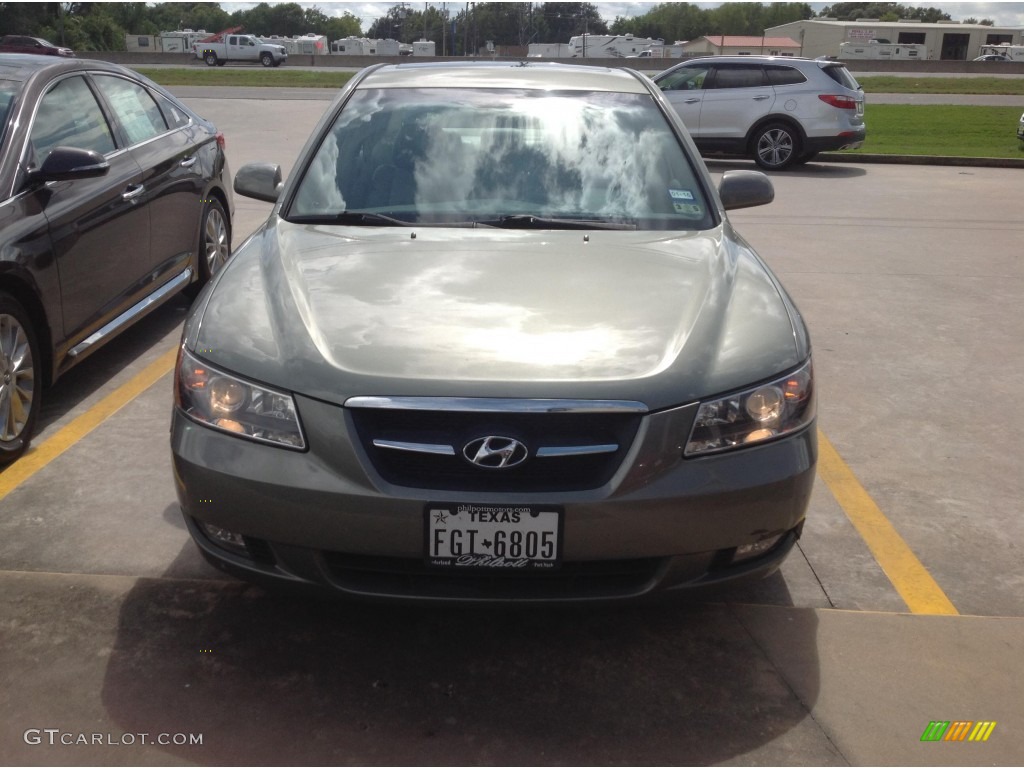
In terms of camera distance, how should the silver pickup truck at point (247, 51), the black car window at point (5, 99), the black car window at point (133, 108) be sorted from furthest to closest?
the silver pickup truck at point (247, 51) → the black car window at point (133, 108) → the black car window at point (5, 99)

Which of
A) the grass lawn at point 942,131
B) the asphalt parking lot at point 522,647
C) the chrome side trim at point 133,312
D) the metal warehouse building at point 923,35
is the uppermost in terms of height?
the metal warehouse building at point 923,35

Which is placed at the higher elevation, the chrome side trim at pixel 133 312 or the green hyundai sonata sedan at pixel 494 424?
the green hyundai sonata sedan at pixel 494 424

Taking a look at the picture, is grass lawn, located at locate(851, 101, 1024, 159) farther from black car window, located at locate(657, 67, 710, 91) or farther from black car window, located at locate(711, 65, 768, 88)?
black car window, located at locate(657, 67, 710, 91)

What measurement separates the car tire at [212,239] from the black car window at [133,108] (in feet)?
2.04

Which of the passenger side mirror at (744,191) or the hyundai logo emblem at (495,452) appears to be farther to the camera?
the passenger side mirror at (744,191)

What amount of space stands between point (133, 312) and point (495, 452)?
3.54m

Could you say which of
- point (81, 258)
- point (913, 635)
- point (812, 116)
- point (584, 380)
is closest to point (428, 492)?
point (584, 380)

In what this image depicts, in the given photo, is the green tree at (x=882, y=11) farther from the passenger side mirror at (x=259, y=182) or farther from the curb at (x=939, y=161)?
the passenger side mirror at (x=259, y=182)

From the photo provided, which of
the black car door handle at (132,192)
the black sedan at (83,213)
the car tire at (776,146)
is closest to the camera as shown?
the black sedan at (83,213)

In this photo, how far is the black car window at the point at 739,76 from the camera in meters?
16.1

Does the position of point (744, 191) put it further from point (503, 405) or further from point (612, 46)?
point (612, 46)

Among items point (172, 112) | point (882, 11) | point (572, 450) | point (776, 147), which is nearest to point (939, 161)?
point (776, 147)

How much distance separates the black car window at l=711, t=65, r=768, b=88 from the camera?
16.1 m

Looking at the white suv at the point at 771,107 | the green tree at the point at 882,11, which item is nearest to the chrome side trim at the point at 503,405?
the white suv at the point at 771,107
